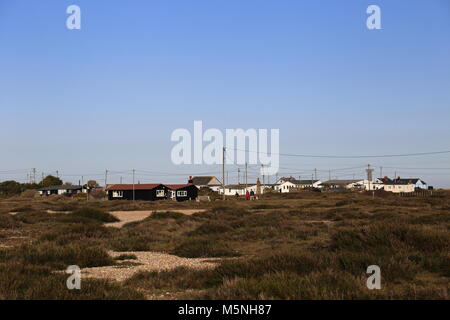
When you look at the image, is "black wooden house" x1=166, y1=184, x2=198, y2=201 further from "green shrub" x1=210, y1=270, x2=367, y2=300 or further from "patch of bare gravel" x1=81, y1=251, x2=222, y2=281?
"green shrub" x1=210, y1=270, x2=367, y2=300

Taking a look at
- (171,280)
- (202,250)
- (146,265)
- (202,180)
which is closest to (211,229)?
(202,250)

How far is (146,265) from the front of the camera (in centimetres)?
1257

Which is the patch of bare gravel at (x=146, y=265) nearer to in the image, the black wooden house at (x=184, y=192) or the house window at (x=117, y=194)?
the black wooden house at (x=184, y=192)

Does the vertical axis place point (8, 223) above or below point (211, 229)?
below

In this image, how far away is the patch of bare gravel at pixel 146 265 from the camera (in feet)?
35.6

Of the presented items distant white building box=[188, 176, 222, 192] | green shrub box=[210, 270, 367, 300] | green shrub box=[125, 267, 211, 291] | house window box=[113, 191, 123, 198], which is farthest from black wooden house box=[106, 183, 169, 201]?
green shrub box=[210, 270, 367, 300]

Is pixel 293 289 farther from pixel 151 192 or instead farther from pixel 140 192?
pixel 140 192

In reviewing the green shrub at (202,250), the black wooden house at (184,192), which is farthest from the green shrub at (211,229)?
the black wooden house at (184,192)

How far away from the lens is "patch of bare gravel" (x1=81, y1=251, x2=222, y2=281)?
10.9m

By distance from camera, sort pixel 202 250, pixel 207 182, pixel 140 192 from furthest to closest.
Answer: pixel 207 182 < pixel 140 192 < pixel 202 250

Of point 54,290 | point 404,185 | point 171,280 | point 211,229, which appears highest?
point 54,290
